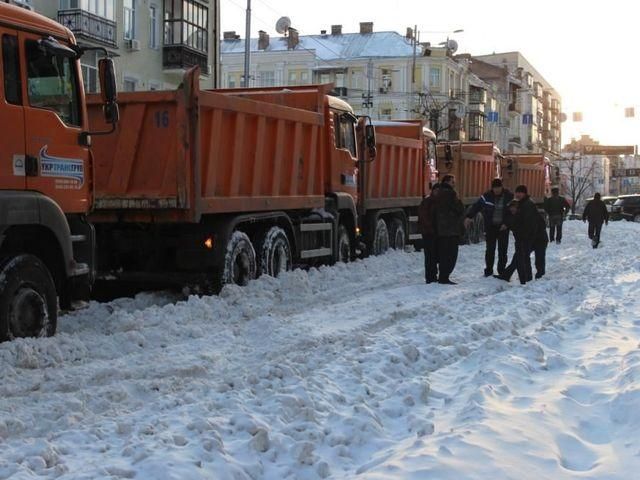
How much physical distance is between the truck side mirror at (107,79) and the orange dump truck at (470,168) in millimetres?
14527

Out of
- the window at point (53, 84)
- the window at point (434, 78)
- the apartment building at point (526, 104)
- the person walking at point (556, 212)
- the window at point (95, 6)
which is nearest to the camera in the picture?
the window at point (53, 84)

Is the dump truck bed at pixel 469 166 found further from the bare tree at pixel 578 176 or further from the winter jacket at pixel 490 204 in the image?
the bare tree at pixel 578 176

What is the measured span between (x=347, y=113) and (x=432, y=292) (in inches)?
167

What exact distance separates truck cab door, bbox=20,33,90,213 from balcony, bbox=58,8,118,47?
20021 mm

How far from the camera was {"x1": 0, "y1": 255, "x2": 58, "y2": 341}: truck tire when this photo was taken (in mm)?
6438

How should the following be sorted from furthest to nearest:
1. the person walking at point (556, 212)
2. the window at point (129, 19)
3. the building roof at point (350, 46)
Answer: the building roof at point (350, 46), the window at point (129, 19), the person walking at point (556, 212)

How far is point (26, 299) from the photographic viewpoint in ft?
22.0

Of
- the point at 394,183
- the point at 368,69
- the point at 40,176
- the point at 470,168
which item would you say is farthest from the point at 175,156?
the point at 368,69

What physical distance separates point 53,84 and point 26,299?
189 cm

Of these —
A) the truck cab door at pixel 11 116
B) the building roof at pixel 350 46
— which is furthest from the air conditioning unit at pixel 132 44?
the building roof at pixel 350 46

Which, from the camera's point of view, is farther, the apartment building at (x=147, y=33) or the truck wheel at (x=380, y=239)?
the apartment building at (x=147, y=33)

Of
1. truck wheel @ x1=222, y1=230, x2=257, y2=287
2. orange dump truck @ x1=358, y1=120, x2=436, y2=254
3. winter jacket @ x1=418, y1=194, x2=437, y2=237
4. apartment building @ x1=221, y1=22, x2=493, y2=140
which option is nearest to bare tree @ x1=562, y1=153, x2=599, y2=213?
apartment building @ x1=221, y1=22, x2=493, y2=140

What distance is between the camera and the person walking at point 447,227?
12047mm

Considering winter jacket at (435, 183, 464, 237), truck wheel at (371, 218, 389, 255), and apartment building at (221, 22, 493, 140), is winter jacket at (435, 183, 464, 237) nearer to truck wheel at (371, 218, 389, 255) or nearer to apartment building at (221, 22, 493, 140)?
truck wheel at (371, 218, 389, 255)
